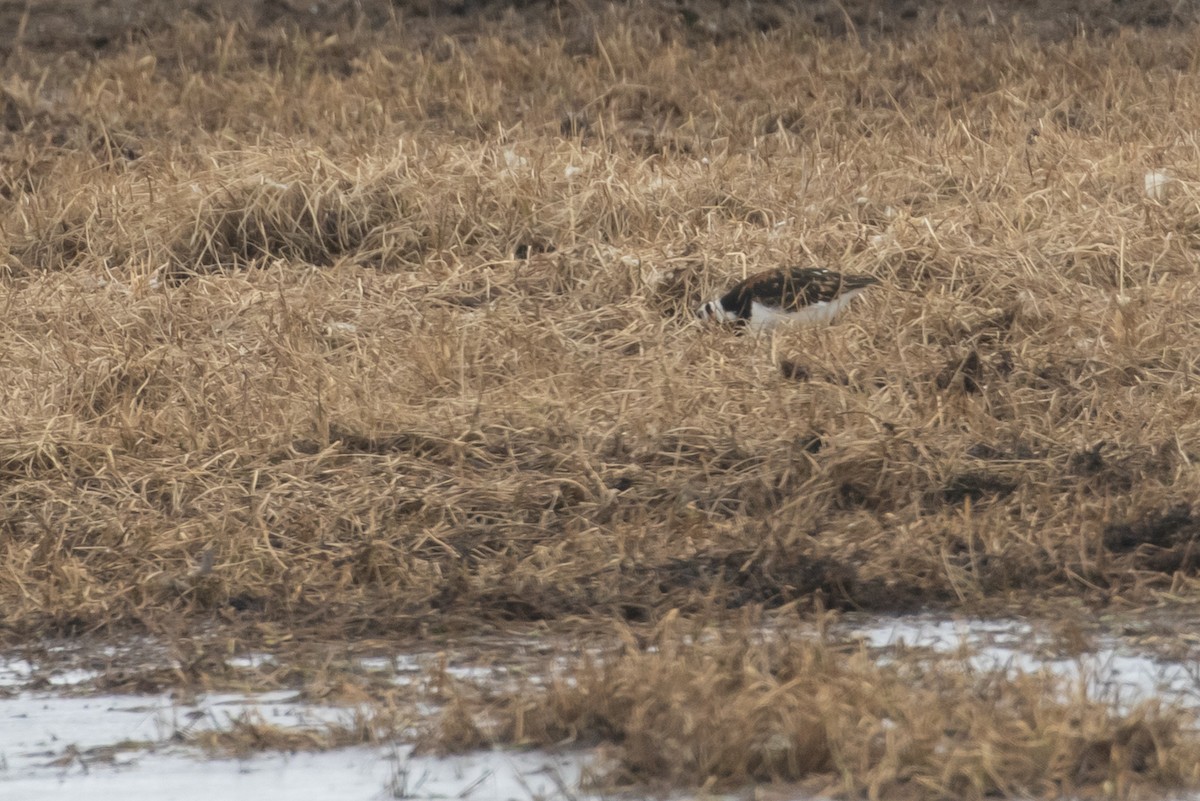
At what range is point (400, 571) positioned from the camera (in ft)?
15.8

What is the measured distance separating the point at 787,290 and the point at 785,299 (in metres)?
0.04

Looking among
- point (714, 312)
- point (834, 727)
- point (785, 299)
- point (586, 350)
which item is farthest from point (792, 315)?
point (834, 727)

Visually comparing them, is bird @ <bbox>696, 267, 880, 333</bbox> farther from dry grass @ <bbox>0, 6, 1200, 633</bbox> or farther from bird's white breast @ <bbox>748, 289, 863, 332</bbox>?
dry grass @ <bbox>0, 6, 1200, 633</bbox>

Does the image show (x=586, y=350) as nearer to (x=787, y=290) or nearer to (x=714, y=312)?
(x=714, y=312)

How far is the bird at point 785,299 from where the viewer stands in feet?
22.2

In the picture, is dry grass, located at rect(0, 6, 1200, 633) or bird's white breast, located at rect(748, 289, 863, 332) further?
bird's white breast, located at rect(748, 289, 863, 332)

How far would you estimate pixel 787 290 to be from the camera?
268 inches

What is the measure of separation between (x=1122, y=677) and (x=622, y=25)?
33.2ft

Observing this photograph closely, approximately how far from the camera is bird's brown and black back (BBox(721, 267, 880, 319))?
6.79m

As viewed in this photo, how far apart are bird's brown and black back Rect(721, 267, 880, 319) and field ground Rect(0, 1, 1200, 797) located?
0.14 m

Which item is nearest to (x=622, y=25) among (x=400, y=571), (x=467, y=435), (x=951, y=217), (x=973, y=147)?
(x=973, y=147)

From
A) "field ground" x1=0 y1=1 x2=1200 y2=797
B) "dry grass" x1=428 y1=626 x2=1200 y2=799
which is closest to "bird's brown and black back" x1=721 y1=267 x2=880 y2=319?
"field ground" x1=0 y1=1 x2=1200 y2=797

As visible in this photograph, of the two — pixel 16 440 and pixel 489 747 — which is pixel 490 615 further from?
pixel 16 440

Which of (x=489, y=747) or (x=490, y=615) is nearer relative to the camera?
(x=489, y=747)
